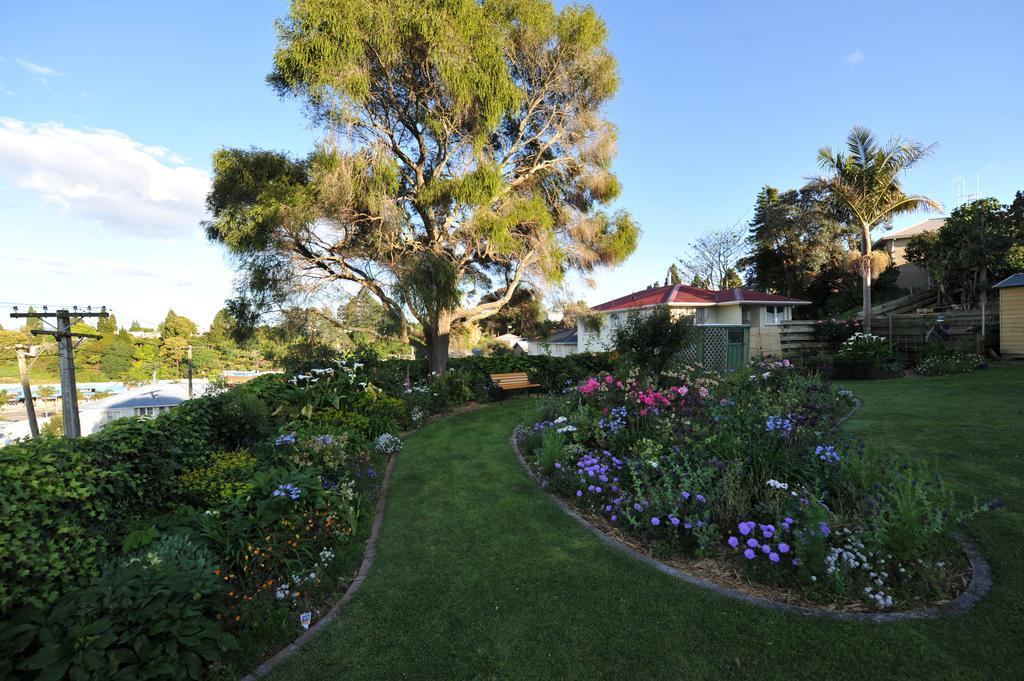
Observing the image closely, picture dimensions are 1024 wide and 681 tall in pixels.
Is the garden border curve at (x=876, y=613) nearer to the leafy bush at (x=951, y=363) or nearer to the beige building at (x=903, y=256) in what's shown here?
the leafy bush at (x=951, y=363)

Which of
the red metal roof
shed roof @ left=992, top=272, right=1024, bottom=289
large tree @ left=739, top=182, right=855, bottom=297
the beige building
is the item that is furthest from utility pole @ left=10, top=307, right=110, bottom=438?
the beige building

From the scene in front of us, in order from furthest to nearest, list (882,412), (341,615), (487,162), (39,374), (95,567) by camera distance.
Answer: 1. (39,374)
2. (487,162)
3. (882,412)
4. (341,615)
5. (95,567)

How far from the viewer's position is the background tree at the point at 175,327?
5453 cm

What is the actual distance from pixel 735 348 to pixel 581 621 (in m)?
13.0

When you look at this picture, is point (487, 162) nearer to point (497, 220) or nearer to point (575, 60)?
point (497, 220)

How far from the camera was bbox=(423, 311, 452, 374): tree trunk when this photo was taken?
40.1 feet

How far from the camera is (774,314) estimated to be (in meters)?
19.9

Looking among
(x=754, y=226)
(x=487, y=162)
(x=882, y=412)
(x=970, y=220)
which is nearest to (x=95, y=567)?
(x=882, y=412)

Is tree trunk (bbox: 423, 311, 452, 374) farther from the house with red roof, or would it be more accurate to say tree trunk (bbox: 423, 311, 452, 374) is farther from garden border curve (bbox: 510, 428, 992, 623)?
garden border curve (bbox: 510, 428, 992, 623)

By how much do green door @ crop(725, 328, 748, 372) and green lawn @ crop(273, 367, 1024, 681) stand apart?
9.25 meters

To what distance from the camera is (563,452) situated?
4832 millimetres

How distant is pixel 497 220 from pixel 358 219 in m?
3.75

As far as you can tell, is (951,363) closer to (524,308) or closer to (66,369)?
(524,308)

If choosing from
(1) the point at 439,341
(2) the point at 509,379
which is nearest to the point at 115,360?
(1) the point at 439,341
